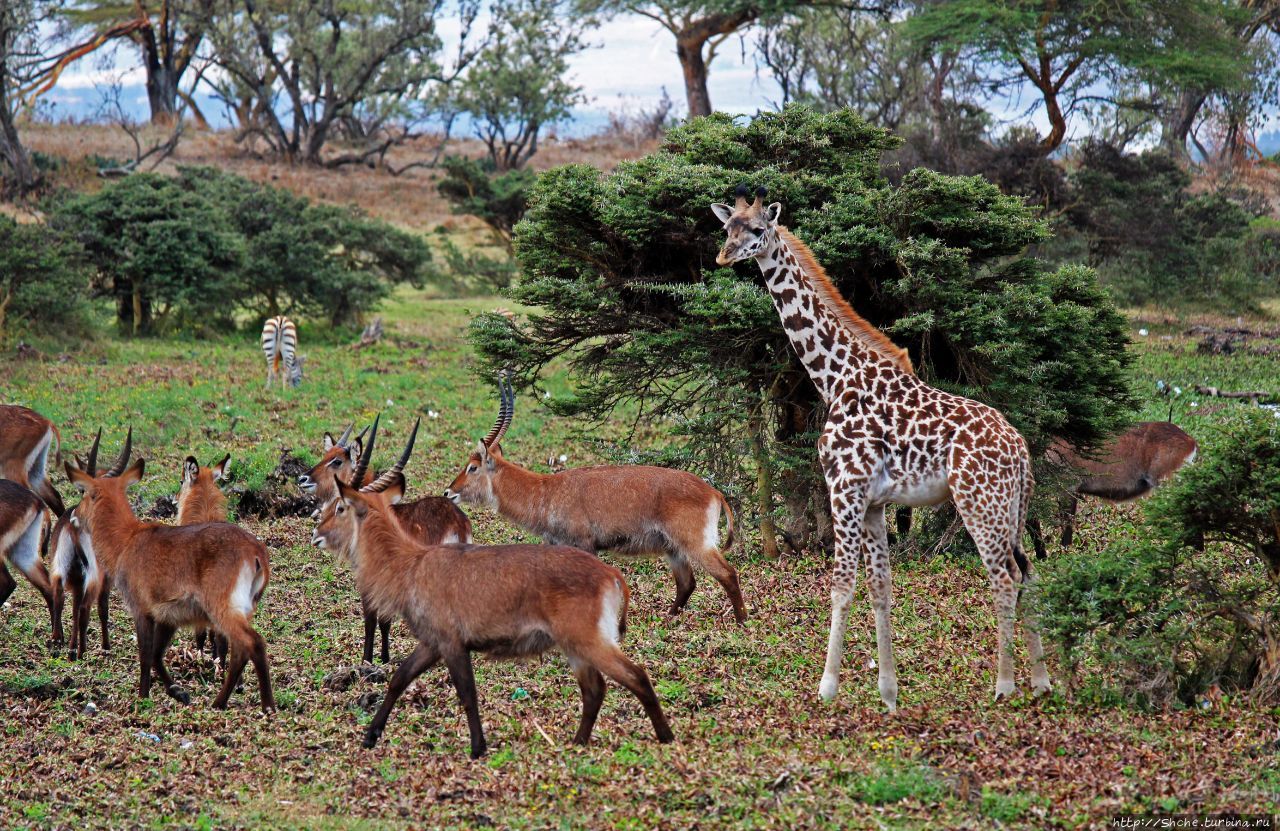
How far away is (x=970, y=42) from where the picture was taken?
24.2m

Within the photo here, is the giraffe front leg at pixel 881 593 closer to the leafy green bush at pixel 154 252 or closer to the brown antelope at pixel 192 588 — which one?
the brown antelope at pixel 192 588

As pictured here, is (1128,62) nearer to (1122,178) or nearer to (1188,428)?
(1122,178)

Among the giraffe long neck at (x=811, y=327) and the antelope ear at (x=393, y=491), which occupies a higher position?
the giraffe long neck at (x=811, y=327)

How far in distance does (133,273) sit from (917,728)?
17.2 m

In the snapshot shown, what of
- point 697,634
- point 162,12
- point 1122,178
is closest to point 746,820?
point 697,634

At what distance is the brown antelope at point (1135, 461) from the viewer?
10.4 meters

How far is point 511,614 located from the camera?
229 inches

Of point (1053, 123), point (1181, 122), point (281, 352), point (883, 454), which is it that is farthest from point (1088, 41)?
point (883, 454)

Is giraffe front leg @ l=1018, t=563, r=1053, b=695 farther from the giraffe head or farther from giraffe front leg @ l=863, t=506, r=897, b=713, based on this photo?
the giraffe head

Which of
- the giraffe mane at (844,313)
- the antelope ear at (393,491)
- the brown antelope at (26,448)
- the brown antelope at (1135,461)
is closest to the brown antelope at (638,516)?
the antelope ear at (393,491)

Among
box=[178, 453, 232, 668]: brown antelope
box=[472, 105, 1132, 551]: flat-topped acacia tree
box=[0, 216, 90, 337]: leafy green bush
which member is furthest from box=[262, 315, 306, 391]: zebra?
box=[178, 453, 232, 668]: brown antelope

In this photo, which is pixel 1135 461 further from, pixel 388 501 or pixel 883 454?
pixel 388 501

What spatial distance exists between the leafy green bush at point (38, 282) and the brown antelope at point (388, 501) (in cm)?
1019

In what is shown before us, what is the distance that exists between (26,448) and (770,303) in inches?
231
